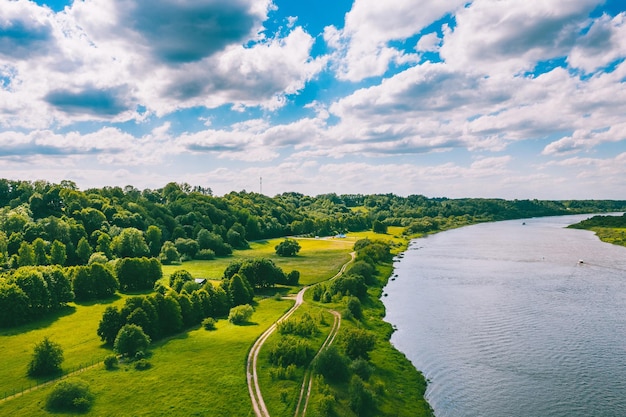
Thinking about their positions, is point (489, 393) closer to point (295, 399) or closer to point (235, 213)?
point (295, 399)

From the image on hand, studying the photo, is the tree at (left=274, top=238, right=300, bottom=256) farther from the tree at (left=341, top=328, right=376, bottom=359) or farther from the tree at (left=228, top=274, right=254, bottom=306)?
the tree at (left=341, top=328, right=376, bottom=359)

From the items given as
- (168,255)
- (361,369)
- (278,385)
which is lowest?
(278,385)

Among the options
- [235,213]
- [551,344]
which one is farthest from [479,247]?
[235,213]

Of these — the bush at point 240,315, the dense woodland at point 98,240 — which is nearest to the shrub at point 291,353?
the bush at point 240,315

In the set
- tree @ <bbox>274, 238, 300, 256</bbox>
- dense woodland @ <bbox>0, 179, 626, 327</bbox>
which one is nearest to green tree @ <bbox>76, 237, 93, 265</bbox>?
dense woodland @ <bbox>0, 179, 626, 327</bbox>

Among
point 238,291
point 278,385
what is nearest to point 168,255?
point 238,291

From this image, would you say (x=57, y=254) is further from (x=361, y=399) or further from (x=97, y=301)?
(x=361, y=399)
